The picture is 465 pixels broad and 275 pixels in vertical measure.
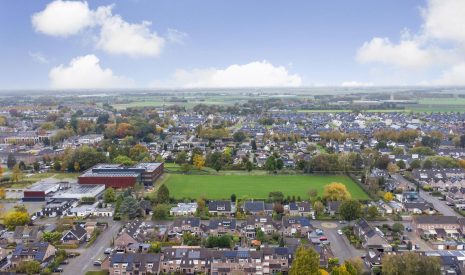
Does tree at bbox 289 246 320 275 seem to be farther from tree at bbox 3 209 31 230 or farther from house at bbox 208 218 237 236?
tree at bbox 3 209 31 230

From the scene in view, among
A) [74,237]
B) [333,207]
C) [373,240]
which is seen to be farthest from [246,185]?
[74,237]

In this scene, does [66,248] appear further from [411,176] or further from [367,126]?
[367,126]

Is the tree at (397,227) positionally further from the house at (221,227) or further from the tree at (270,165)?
the tree at (270,165)

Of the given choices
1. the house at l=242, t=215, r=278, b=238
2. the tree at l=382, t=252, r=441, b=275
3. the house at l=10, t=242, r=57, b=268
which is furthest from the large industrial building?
the tree at l=382, t=252, r=441, b=275

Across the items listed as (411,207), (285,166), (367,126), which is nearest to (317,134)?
(367,126)

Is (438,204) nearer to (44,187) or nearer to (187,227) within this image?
(187,227)

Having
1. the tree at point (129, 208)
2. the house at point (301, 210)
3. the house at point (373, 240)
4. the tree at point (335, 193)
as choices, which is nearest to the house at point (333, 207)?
the tree at point (335, 193)
